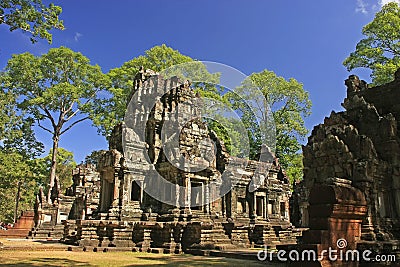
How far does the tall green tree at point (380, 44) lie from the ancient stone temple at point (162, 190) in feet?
38.2

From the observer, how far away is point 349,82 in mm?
14523

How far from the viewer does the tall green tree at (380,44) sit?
22.7 metres

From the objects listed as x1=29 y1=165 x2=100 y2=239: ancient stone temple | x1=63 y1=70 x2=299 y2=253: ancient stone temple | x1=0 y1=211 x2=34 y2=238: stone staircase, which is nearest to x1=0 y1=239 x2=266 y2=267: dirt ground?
x1=63 y1=70 x2=299 y2=253: ancient stone temple

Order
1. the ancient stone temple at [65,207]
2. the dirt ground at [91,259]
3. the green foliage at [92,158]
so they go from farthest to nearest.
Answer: the green foliage at [92,158] → the ancient stone temple at [65,207] → the dirt ground at [91,259]

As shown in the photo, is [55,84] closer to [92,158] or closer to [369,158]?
[92,158]

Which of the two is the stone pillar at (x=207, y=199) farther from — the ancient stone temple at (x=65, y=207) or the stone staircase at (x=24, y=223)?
the stone staircase at (x=24, y=223)

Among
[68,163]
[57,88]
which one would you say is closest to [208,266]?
[57,88]

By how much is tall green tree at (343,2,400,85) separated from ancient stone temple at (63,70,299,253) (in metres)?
11.6

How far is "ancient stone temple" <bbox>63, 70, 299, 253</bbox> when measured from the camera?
15352mm

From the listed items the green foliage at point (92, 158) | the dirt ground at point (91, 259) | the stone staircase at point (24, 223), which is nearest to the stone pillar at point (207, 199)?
the dirt ground at point (91, 259)

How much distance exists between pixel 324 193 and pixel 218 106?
24107mm

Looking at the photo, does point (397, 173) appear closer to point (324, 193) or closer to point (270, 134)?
point (324, 193)

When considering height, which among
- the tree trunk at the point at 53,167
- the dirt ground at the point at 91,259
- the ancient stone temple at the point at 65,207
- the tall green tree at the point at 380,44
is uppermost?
the tall green tree at the point at 380,44

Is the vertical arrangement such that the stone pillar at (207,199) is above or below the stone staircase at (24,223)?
above
